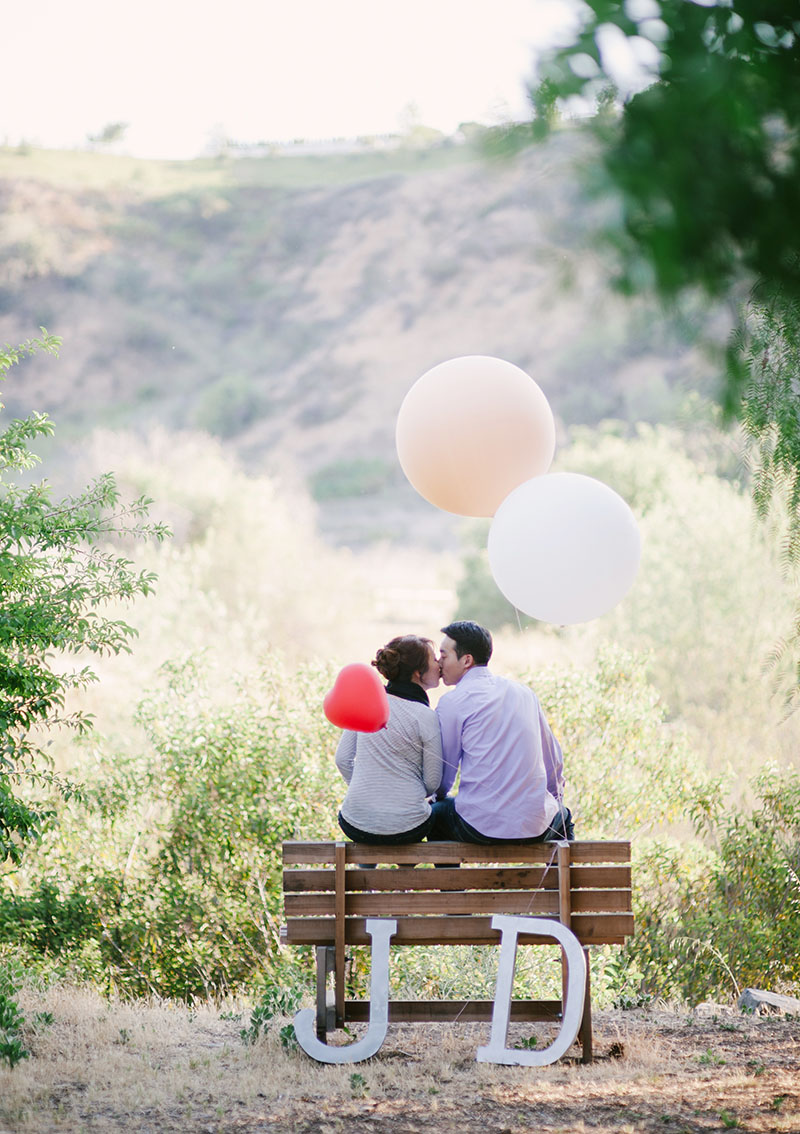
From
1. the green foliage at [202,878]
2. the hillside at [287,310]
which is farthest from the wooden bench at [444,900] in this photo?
the hillside at [287,310]

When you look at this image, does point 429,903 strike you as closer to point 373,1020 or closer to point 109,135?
point 373,1020

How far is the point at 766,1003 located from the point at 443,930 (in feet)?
5.70

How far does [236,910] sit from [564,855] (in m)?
3.36

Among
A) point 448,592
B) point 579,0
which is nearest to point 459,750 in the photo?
point 579,0

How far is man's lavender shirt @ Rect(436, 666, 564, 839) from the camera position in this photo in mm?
3357

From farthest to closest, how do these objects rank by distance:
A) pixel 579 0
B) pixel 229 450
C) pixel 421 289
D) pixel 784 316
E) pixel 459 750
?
pixel 421 289
pixel 229 450
pixel 459 750
pixel 784 316
pixel 579 0

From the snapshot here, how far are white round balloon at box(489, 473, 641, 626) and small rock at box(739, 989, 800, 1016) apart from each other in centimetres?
183

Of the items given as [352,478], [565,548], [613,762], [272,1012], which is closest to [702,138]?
[565,548]

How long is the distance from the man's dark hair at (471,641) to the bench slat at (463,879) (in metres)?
0.67

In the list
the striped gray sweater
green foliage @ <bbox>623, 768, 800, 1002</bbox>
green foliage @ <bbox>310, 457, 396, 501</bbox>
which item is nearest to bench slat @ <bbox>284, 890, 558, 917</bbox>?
the striped gray sweater

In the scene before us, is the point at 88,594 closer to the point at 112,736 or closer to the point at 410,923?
the point at 410,923

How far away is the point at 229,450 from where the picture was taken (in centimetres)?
3828

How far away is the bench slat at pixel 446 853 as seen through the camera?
335 centimetres

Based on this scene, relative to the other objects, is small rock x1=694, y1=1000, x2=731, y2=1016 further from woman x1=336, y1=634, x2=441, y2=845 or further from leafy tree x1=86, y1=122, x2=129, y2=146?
leafy tree x1=86, y1=122, x2=129, y2=146
